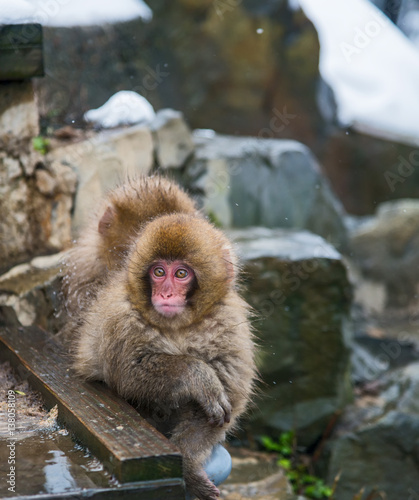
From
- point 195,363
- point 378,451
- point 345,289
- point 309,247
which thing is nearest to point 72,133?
point 309,247

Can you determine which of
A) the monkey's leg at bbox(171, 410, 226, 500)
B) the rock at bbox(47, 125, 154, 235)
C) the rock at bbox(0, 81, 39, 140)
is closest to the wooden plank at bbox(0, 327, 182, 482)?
the monkey's leg at bbox(171, 410, 226, 500)

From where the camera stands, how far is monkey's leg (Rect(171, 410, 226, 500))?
2643 millimetres

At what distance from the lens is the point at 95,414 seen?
252cm

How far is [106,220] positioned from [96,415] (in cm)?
127

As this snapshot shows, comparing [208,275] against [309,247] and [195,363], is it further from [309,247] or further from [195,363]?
[309,247]

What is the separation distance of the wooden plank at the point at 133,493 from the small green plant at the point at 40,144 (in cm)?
307

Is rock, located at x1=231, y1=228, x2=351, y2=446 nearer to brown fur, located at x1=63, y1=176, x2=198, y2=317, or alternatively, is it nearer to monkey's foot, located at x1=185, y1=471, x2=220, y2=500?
brown fur, located at x1=63, y1=176, x2=198, y2=317

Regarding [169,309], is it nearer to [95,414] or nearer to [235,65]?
[95,414]

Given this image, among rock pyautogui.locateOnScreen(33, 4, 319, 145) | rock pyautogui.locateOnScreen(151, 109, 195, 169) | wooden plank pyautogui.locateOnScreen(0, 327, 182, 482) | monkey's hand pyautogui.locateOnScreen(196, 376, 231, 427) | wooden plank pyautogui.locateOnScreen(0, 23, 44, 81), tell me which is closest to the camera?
wooden plank pyautogui.locateOnScreen(0, 327, 182, 482)

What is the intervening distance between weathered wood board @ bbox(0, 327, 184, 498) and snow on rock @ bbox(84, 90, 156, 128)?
3049 mm

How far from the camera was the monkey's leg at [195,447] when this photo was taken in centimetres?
264

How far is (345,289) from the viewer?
6.38 meters

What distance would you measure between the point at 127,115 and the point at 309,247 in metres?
2.18

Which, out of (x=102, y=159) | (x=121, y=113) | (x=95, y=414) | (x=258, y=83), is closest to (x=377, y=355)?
(x=121, y=113)
